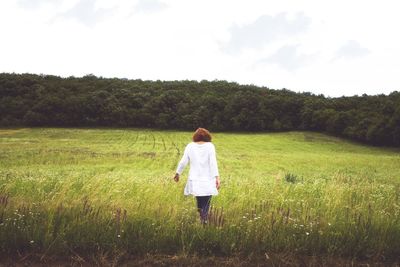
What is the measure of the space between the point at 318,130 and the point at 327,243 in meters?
95.6

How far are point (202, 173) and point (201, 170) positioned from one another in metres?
0.07

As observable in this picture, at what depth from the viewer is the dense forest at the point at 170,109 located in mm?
94812

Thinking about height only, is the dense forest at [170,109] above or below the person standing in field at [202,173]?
above

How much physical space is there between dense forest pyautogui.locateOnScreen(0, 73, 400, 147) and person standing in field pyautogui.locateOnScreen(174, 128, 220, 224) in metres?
84.5

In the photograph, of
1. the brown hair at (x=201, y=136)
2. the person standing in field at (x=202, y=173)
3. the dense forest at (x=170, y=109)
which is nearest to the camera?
the person standing in field at (x=202, y=173)

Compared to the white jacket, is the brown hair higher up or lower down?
higher up

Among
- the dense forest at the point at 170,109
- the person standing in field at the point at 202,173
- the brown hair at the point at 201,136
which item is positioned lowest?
the person standing in field at the point at 202,173

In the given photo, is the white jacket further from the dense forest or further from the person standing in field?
the dense forest

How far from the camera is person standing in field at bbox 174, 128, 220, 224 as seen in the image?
7684 millimetres

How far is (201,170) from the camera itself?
7832 mm

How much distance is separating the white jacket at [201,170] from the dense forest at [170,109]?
8449 cm

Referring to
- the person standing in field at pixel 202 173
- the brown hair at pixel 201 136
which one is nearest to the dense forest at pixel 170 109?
the brown hair at pixel 201 136

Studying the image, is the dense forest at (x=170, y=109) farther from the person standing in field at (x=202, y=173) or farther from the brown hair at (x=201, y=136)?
the person standing in field at (x=202, y=173)

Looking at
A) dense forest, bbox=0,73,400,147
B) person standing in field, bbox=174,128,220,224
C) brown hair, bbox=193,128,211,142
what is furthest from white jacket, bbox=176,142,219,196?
dense forest, bbox=0,73,400,147
